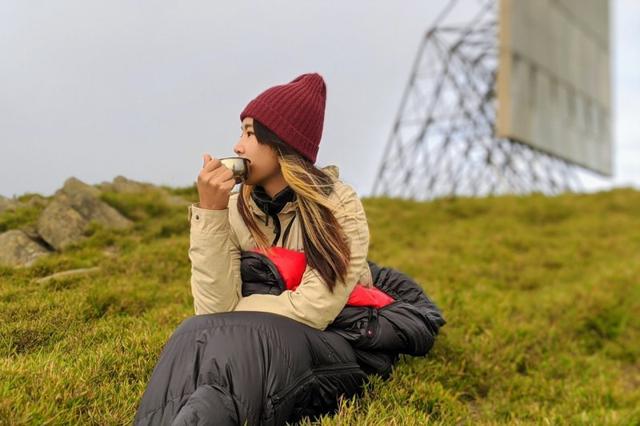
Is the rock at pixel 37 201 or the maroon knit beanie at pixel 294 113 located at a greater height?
the maroon knit beanie at pixel 294 113

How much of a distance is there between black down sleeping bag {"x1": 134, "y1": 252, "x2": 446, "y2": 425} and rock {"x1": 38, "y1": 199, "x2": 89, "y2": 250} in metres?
1.61

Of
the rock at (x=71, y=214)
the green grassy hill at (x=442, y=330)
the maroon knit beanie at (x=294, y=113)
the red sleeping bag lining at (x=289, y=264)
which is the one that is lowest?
the green grassy hill at (x=442, y=330)

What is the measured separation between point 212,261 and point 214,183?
0.33m

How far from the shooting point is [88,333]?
2.93 meters

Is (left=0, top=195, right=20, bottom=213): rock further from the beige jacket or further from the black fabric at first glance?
the black fabric

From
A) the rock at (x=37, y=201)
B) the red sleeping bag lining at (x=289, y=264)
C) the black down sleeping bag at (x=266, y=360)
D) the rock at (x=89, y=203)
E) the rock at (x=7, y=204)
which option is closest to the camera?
the black down sleeping bag at (x=266, y=360)

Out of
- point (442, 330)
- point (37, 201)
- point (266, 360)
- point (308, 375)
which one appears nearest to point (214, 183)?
point (266, 360)

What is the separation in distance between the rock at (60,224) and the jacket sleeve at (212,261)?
1.57 m

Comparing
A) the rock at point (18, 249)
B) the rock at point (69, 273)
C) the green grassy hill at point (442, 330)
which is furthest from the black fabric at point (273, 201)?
the rock at point (18, 249)

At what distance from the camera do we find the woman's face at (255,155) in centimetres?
255

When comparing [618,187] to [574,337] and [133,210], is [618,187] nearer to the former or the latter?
[574,337]

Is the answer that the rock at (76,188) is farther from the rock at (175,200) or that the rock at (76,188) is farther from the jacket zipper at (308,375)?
the jacket zipper at (308,375)

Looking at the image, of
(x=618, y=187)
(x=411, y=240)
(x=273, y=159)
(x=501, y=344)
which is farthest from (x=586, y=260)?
(x=273, y=159)

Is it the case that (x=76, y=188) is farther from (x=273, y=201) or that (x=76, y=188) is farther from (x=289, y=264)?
(x=289, y=264)
